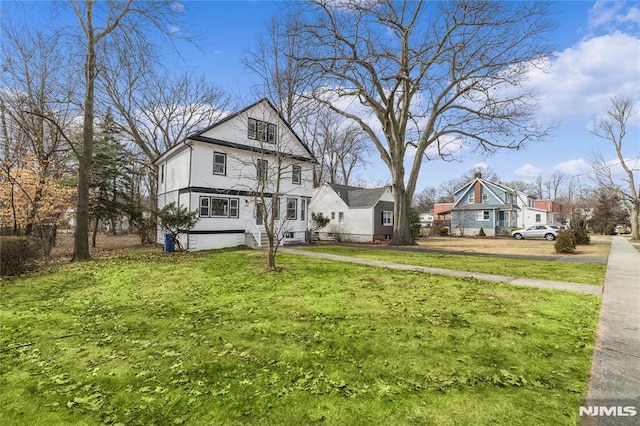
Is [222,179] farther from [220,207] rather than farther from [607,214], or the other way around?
[607,214]

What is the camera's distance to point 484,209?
40.3 metres

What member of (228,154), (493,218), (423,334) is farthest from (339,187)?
(423,334)

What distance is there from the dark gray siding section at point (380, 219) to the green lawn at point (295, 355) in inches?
797

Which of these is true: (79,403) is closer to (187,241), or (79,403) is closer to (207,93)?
(187,241)

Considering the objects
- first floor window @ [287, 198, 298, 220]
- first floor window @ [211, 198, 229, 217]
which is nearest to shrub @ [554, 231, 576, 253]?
first floor window @ [287, 198, 298, 220]

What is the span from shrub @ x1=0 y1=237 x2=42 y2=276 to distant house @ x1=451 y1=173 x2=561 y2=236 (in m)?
39.3

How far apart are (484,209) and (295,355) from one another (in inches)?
1670

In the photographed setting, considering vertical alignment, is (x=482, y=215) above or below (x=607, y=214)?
below

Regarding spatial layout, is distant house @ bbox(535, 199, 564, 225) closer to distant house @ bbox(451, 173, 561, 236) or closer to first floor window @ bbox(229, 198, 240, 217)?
distant house @ bbox(451, 173, 561, 236)

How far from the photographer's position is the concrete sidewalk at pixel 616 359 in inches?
117

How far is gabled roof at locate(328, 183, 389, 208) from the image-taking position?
94.4 ft

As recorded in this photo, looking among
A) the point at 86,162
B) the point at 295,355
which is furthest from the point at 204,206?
the point at 295,355

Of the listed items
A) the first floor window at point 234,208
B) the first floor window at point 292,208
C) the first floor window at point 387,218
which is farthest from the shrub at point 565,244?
the first floor window at point 234,208

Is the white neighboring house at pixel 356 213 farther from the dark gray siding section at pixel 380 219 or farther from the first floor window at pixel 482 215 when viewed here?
the first floor window at pixel 482 215
